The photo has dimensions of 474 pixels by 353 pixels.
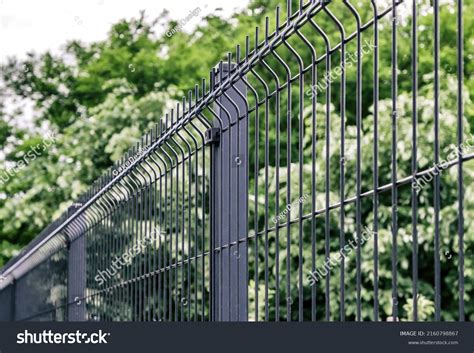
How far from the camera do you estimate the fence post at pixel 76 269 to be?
925cm

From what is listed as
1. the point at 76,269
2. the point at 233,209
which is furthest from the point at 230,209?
the point at 76,269

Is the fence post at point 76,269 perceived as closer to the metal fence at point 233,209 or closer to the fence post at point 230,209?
the metal fence at point 233,209

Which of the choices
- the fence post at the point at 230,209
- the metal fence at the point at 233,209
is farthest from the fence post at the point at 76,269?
the fence post at the point at 230,209

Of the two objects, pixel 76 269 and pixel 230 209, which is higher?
pixel 76 269

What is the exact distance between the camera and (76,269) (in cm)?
973

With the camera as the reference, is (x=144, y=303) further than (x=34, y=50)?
No

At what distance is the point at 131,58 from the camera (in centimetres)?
3281

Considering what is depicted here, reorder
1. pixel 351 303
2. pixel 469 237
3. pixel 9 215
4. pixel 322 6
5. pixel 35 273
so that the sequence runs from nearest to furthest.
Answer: pixel 322 6
pixel 35 273
pixel 469 237
pixel 351 303
pixel 9 215

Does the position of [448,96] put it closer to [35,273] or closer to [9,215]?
[35,273]

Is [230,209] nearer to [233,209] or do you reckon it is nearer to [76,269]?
[233,209]

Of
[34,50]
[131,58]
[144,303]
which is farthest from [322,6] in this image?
[34,50]

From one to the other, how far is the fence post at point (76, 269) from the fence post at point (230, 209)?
400 centimetres

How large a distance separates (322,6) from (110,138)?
833 inches

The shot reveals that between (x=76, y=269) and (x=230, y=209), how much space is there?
4.90 meters
